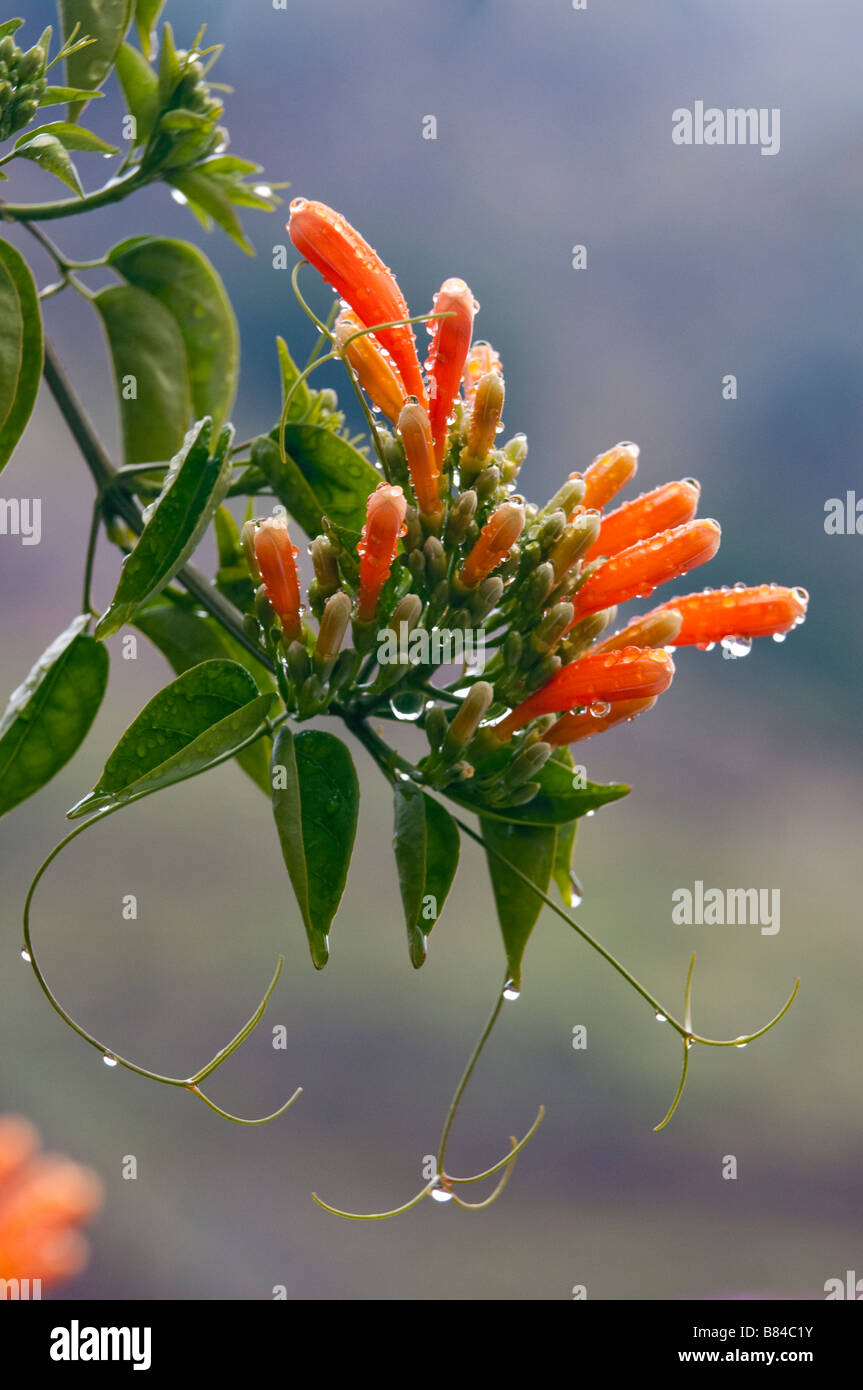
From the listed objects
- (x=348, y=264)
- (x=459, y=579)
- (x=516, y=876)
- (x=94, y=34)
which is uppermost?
(x=94, y=34)

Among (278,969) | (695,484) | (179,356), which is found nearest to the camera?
(278,969)

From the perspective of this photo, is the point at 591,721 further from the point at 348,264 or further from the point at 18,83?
the point at 18,83

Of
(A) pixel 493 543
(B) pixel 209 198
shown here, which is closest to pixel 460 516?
(A) pixel 493 543

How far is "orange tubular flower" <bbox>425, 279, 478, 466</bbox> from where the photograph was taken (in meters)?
0.40

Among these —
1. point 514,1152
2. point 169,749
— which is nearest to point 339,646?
point 169,749

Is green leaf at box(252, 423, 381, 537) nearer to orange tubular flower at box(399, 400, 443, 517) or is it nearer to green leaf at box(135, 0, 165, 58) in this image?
orange tubular flower at box(399, 400, 443, 517)

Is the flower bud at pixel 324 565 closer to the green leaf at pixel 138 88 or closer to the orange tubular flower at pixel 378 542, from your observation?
the orange tubular flower at pixel 378 542

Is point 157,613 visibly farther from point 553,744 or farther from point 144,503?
point 553,744

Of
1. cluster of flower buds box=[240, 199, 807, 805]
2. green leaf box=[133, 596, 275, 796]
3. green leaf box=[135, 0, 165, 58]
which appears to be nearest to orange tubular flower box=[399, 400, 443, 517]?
cluster of flower buds box=[240, 199, 807, 805]

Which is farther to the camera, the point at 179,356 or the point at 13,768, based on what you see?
the point at 179,356

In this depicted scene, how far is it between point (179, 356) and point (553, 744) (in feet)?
0.89

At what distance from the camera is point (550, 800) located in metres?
0.41

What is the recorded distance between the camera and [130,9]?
453 mm

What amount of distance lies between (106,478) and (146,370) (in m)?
0.10
